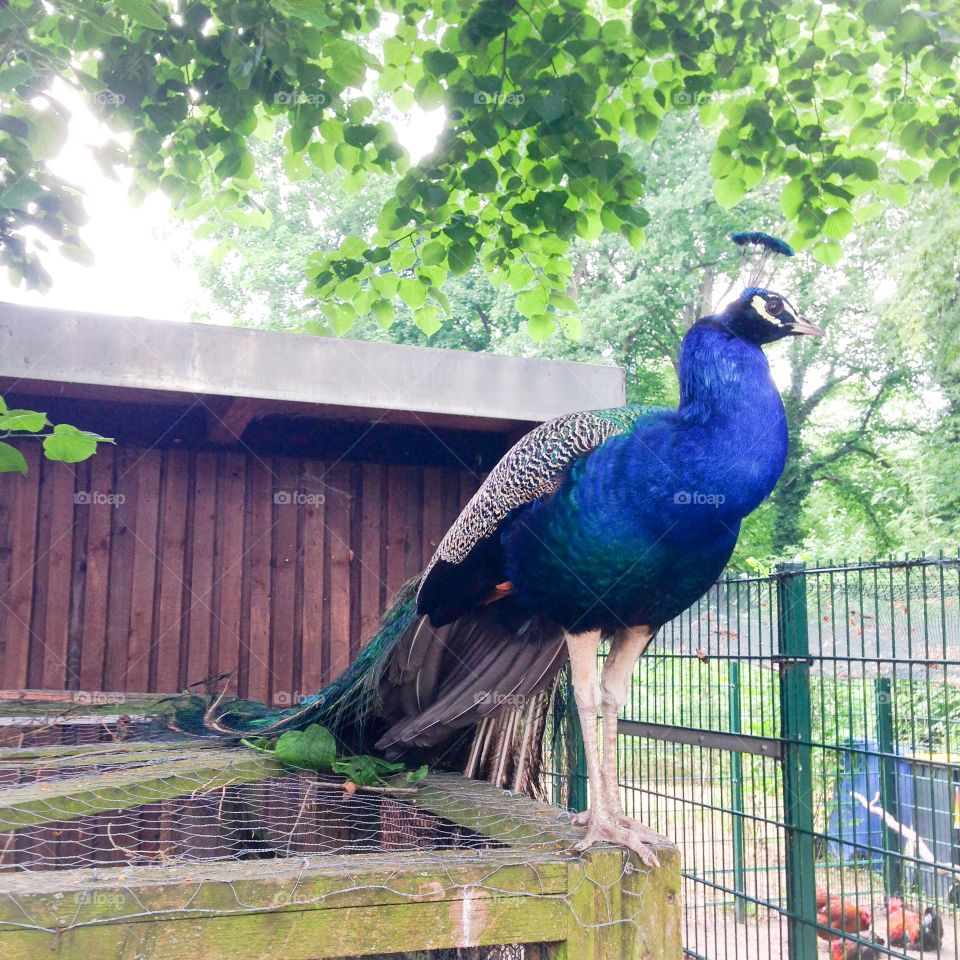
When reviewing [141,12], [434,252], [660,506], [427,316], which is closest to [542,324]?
[427,316]

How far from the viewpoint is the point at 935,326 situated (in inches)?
494

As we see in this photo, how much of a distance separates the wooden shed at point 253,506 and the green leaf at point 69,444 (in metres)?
1.29

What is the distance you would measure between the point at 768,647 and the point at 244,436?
2.32 metres

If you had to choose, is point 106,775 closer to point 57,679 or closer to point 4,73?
point 4,73

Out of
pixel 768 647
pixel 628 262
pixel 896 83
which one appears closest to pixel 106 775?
pixel 768 647

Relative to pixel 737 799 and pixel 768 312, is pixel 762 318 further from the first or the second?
pixel 737 799

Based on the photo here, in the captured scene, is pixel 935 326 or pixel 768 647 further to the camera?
pixel 935 326

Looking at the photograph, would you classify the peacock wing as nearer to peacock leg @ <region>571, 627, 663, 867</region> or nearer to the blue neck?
the blue neck

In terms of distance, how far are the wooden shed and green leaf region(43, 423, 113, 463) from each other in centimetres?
129

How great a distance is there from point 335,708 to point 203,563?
4.80 feet

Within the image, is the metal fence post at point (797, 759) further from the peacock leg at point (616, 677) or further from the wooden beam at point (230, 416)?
the wooden beam at point (230, 416)

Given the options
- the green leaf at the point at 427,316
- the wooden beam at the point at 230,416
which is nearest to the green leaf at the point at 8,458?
the wooden beam at the point at 230,416

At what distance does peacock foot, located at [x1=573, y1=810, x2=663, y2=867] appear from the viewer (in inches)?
Answer: 64.4

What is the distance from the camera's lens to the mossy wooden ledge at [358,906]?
125cm
